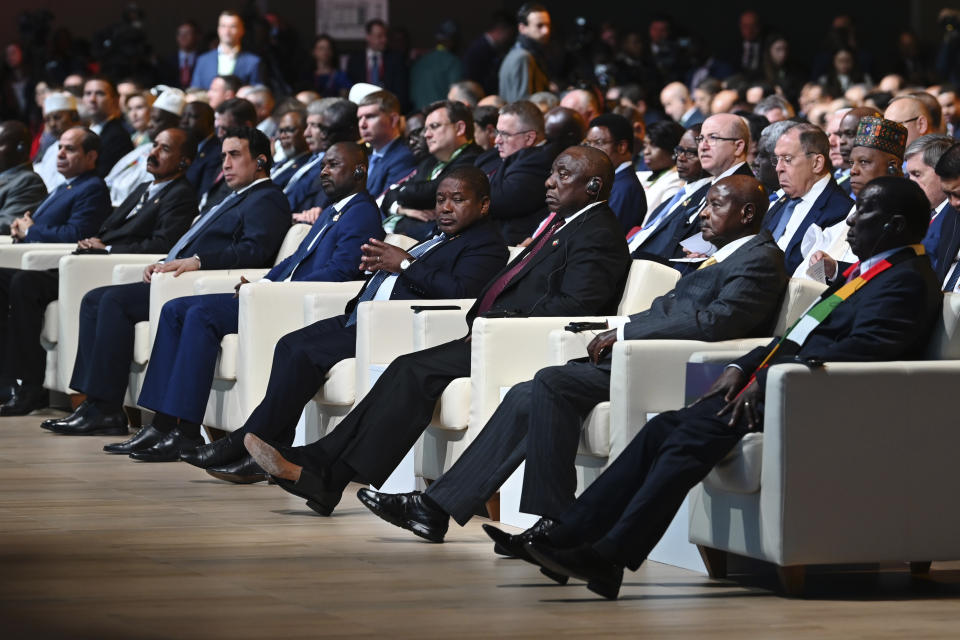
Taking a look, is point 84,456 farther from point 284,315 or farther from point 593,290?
point 593,290

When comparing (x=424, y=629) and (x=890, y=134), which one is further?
(x=890, y=134)

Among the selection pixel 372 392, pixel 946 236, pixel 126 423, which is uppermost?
pixel 946 236

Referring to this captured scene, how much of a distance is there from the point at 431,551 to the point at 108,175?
6.41 m

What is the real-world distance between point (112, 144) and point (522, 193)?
4.17 metres

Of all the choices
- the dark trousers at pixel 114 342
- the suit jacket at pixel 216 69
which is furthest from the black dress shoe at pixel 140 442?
the suit jacket at pixel 216 69

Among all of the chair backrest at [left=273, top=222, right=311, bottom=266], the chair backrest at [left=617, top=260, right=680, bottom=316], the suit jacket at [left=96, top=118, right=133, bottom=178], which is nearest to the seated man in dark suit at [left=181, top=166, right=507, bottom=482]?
the chair backrest at [left=617, top=260, right=680, bottom=316]

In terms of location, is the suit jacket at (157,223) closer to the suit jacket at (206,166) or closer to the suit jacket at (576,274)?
the suit jacket at (206,166)

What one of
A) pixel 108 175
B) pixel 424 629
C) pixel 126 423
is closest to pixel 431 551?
pixel 424 629

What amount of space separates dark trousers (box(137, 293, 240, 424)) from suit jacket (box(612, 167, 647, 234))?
5.31ft

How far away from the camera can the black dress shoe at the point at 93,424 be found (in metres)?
7.62

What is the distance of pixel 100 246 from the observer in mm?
8227

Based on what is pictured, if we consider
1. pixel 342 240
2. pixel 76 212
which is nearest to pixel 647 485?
pixel 342 240

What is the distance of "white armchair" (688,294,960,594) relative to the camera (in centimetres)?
443

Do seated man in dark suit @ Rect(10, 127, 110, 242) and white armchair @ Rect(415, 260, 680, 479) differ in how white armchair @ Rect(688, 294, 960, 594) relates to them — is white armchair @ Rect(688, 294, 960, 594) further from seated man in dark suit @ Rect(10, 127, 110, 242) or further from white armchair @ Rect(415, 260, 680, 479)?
seated man in dark suit @ Rect(10, 127, 110, 242)
